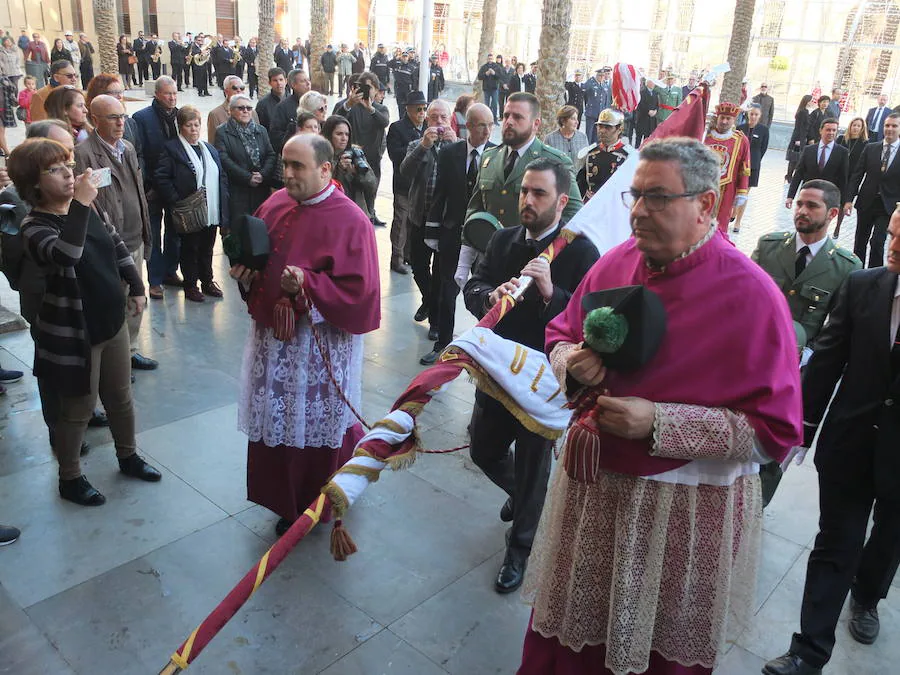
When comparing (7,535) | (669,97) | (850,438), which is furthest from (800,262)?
(669,97)

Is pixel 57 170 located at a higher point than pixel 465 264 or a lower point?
higher

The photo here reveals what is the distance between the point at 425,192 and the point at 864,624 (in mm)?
5033

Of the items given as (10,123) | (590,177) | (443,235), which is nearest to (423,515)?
(443,235)

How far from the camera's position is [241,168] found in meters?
7.69

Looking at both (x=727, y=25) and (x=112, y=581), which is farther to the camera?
(x=727, y=25)

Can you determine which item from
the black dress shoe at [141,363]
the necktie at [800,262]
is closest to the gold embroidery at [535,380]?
the necktie at [800,262]

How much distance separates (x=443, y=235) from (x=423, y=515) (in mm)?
2901

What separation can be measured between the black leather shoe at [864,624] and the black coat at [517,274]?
2.02 metres

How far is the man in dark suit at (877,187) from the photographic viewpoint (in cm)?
923

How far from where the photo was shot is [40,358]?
390cm

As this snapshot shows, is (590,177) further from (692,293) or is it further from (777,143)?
(777,143)

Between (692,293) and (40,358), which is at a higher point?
(692,293)

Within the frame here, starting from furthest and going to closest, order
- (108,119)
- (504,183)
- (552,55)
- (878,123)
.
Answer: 1. (878,123)
2. (552,55)
3. (108,119)
4. (504,183)

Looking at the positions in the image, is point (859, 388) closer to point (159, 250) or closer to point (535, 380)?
point (535, 380)
